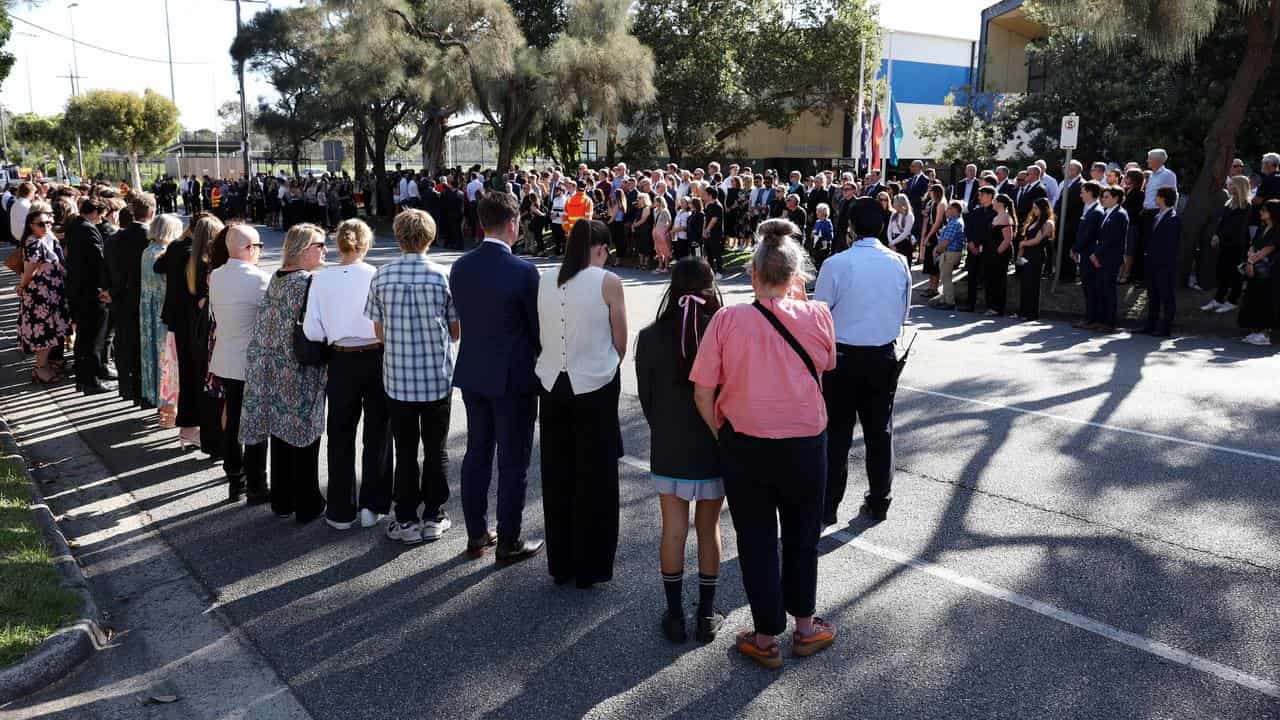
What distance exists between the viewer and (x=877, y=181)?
18.4 metres

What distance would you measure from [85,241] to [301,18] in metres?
33.7

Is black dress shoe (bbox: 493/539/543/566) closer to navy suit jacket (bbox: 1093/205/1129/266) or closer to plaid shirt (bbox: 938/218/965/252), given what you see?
navy suit jacket (bbox: 1093/205/1129/266)

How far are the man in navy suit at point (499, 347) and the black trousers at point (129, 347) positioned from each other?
490cm

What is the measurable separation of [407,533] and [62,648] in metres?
1.79

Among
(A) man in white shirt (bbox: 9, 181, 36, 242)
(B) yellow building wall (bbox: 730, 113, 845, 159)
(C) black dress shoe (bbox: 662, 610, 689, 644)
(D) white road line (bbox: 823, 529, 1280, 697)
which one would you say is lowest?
(D) white road line (bbox: 823, 529, 1280, 697)

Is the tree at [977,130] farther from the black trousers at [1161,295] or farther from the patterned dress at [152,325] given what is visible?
the patterned dress at [152,325]

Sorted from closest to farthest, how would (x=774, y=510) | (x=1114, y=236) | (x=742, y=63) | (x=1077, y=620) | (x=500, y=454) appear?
(x=774, y=510)
(x=1077, y=620)
(x=500, y=454)
(x=1114, y=236)
(x=742, y=63)

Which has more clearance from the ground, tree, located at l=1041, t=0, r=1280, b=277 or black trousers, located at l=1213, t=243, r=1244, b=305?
tree, located at l=1041, t=0, r=1280, b=277

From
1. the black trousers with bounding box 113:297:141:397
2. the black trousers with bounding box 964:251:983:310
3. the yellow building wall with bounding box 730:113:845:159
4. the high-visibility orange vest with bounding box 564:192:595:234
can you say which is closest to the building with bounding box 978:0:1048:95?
the yellow building wall with bounding box 730:113:845:159

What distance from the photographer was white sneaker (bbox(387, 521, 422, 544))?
17.8 ft

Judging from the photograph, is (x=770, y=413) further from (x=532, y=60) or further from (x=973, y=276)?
(x=532, y=60)

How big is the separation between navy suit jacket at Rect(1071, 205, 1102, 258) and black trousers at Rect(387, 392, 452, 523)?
33.1 feet

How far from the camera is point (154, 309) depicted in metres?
7.82

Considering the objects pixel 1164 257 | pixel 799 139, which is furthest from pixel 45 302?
pixel 799 139
